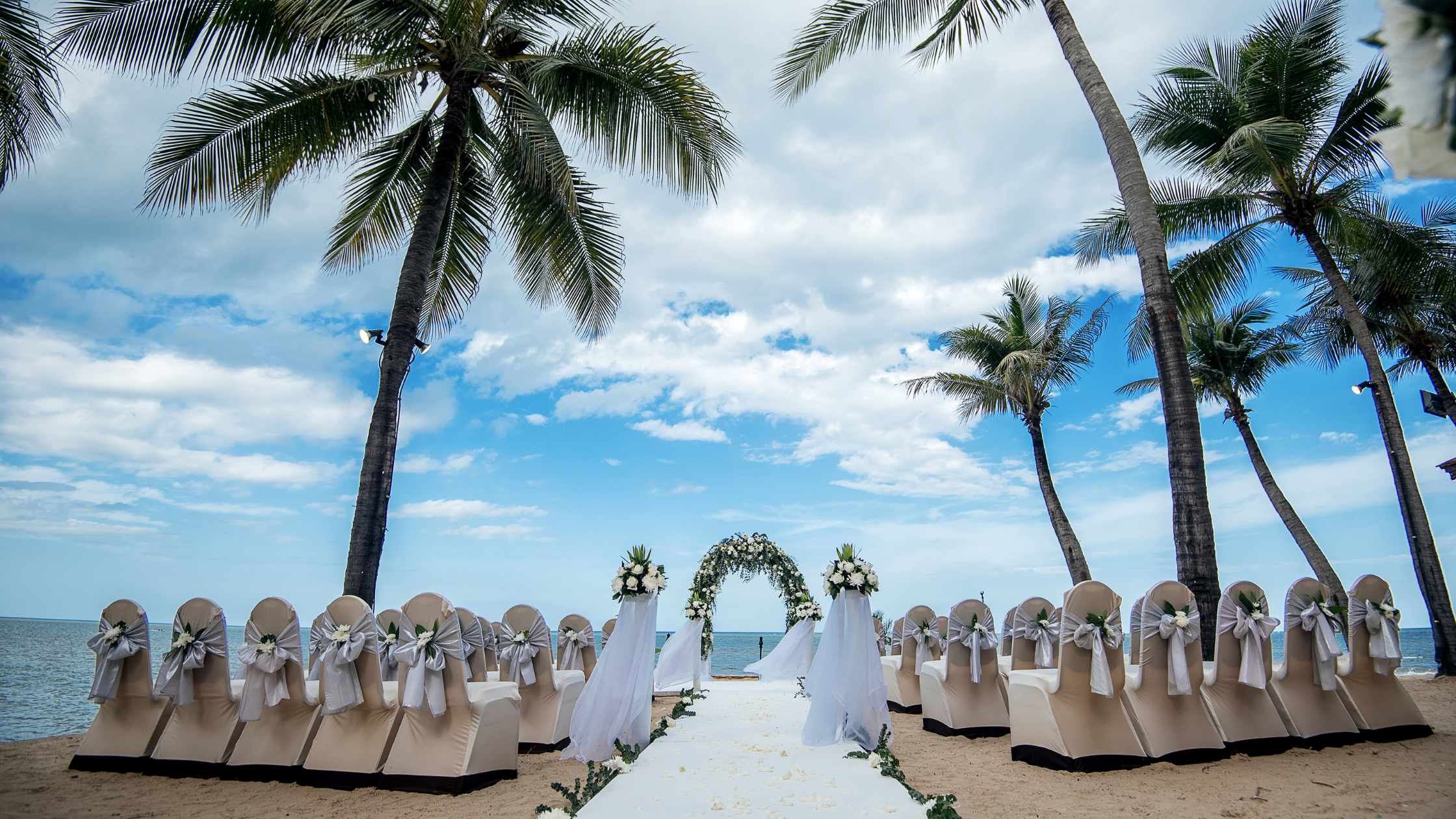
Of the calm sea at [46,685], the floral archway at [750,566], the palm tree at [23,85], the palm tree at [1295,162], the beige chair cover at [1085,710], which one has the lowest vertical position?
the calm sea at [46,685]

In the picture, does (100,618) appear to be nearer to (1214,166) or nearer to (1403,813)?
(1403,813)

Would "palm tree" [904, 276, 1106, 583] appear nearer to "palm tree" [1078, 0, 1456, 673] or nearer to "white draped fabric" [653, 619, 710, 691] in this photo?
"palm tree" [1078, 0, 1456, 673]

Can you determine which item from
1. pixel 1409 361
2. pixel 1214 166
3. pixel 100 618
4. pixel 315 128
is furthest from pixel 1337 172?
pixel 100 618

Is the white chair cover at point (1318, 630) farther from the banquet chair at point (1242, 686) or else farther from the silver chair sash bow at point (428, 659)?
the silver chair sash bow at point (428, 659)

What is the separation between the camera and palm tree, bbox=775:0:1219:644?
6.34 m

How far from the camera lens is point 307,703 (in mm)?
5504

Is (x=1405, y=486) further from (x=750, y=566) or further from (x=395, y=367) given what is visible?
(x=395, y=367)

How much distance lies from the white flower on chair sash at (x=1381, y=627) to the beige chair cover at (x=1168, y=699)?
5.40ft

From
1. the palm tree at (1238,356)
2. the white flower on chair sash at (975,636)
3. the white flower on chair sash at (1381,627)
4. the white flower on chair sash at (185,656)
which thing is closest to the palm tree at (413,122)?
the white flower on chair sash at (185,656)

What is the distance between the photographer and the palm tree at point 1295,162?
10.3 metres

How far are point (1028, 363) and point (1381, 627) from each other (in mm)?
11181

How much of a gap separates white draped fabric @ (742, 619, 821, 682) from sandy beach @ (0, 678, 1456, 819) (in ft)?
28.1

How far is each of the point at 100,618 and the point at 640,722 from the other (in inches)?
182

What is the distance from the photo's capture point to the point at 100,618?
226 inches
